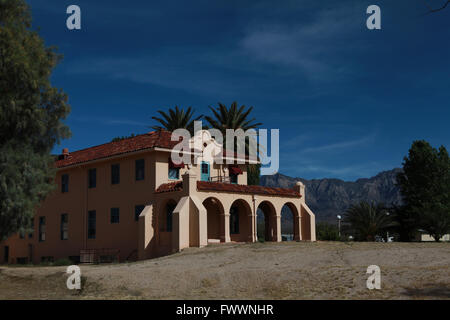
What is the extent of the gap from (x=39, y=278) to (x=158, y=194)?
1154 cm

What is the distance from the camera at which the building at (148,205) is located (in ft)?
99.2

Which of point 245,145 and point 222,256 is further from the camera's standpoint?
point 245,145

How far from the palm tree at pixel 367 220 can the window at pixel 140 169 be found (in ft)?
55.1

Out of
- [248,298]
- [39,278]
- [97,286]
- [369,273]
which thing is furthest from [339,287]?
[39,278]

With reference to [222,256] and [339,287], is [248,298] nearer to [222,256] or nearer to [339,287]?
[339,287]

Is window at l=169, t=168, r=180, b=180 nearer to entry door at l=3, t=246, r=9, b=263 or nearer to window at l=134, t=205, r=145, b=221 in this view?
window at l=134, t=205, r=145, b=221

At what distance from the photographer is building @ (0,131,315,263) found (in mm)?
30234

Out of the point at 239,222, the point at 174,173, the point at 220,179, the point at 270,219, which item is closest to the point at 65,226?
the point at 174,173

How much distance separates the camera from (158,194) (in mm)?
31156

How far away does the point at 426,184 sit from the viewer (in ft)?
143

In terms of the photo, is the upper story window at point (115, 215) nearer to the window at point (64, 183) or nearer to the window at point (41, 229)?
the window at point (64, 183)

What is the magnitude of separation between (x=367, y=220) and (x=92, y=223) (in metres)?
19.9

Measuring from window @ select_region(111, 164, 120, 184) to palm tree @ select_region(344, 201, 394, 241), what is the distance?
1772 centimetres
